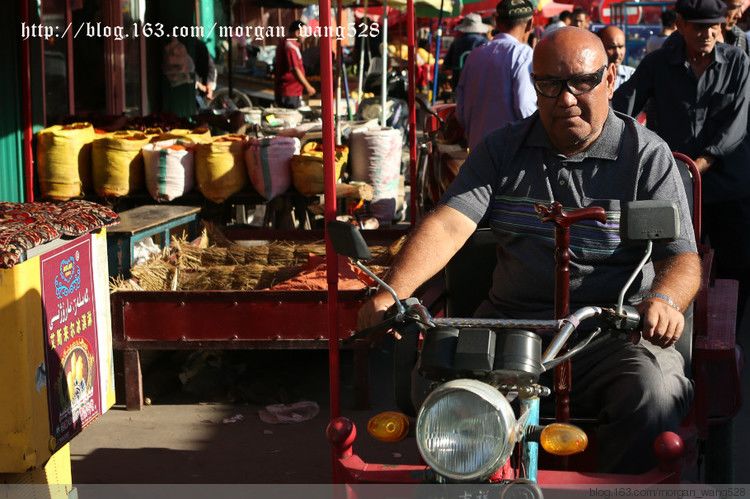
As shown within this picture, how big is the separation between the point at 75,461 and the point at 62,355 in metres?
1.48

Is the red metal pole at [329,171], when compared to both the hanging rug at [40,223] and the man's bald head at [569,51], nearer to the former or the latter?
the man's bald head at [569,51]

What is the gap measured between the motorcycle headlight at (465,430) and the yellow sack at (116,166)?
21.3 feet

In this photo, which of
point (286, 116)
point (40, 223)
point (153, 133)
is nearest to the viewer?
point (40, 223)

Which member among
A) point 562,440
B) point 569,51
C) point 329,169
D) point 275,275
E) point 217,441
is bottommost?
point 217,441

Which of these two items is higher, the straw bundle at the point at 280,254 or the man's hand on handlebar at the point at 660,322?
the man's hand on handlebar at the point at 660,322

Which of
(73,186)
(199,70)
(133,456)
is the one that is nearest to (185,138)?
(73,186)

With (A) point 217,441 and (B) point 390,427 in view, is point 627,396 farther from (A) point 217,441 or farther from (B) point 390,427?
(A) point 217,441

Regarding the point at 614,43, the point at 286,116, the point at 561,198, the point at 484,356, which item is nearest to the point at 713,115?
the point at 614,43

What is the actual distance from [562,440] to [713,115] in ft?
11.8

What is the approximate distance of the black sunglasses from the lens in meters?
3.67

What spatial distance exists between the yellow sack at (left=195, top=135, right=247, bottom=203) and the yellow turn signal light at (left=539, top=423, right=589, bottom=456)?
6206 mm

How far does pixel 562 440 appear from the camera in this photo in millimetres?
2797

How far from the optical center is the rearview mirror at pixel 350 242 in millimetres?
3006

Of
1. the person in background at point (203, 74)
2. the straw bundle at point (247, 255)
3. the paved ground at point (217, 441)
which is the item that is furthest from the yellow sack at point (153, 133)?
the person in background at point (203, 74)
